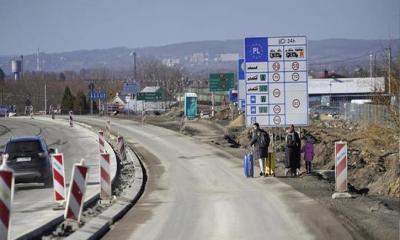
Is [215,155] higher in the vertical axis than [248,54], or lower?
lower

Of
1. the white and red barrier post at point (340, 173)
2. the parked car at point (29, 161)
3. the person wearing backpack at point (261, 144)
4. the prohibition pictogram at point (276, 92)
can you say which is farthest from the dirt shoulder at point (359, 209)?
the parked car at point (29, 161)

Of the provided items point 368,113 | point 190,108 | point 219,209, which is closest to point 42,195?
point 219,209

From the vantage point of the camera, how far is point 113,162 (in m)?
27.7

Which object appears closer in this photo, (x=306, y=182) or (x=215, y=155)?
(x=306, y=182)

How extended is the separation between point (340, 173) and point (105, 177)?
6129 mm

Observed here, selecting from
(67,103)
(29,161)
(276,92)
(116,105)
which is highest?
(67,103)

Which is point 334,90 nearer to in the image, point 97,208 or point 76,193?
point 97,208

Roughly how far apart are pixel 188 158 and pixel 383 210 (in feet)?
59.9

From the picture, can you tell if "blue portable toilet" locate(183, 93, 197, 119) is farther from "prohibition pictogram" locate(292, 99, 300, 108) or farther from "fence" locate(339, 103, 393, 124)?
"prohibition pictogram" locate(292, 99, 300, 108)

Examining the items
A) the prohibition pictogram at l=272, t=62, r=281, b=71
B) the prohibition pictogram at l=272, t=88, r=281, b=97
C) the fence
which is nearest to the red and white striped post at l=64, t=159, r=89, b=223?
the prohibition pictogram at l=272, t=62, r=281, b=71

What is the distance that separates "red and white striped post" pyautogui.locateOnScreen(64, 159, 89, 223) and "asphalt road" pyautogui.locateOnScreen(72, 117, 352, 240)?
806 mm

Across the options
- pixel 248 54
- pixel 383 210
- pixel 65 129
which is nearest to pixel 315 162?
pixel 248 54

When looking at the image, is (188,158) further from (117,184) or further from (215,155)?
(117,184)

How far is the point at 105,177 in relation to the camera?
56.0ft
